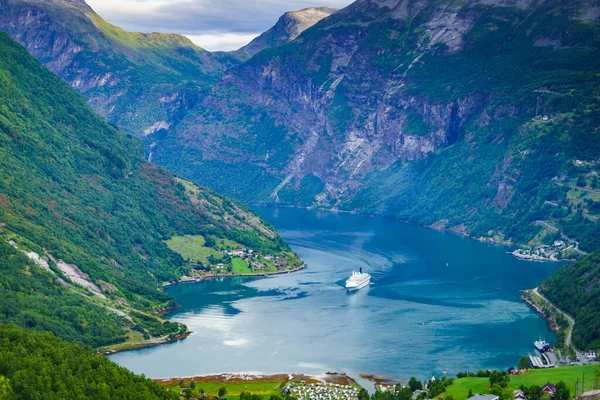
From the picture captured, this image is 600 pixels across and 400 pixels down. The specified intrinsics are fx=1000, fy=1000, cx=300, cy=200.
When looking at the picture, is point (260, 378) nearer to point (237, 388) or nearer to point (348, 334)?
point (237, 388)

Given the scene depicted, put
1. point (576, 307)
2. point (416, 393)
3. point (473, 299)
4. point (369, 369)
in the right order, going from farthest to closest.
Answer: point (473, 299)
point (576, 307)
point (369, 369)
point (416, 393)

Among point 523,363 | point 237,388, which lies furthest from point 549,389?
point 237,388

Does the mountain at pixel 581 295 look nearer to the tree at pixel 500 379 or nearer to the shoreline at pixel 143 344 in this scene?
the tree at pixel 500 379

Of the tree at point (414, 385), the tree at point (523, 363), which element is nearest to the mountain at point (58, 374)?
the tree at point (414, 385)

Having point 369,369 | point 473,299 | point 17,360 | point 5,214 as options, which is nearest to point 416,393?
point 369,369

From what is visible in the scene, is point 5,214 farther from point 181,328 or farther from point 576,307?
point 576,307
